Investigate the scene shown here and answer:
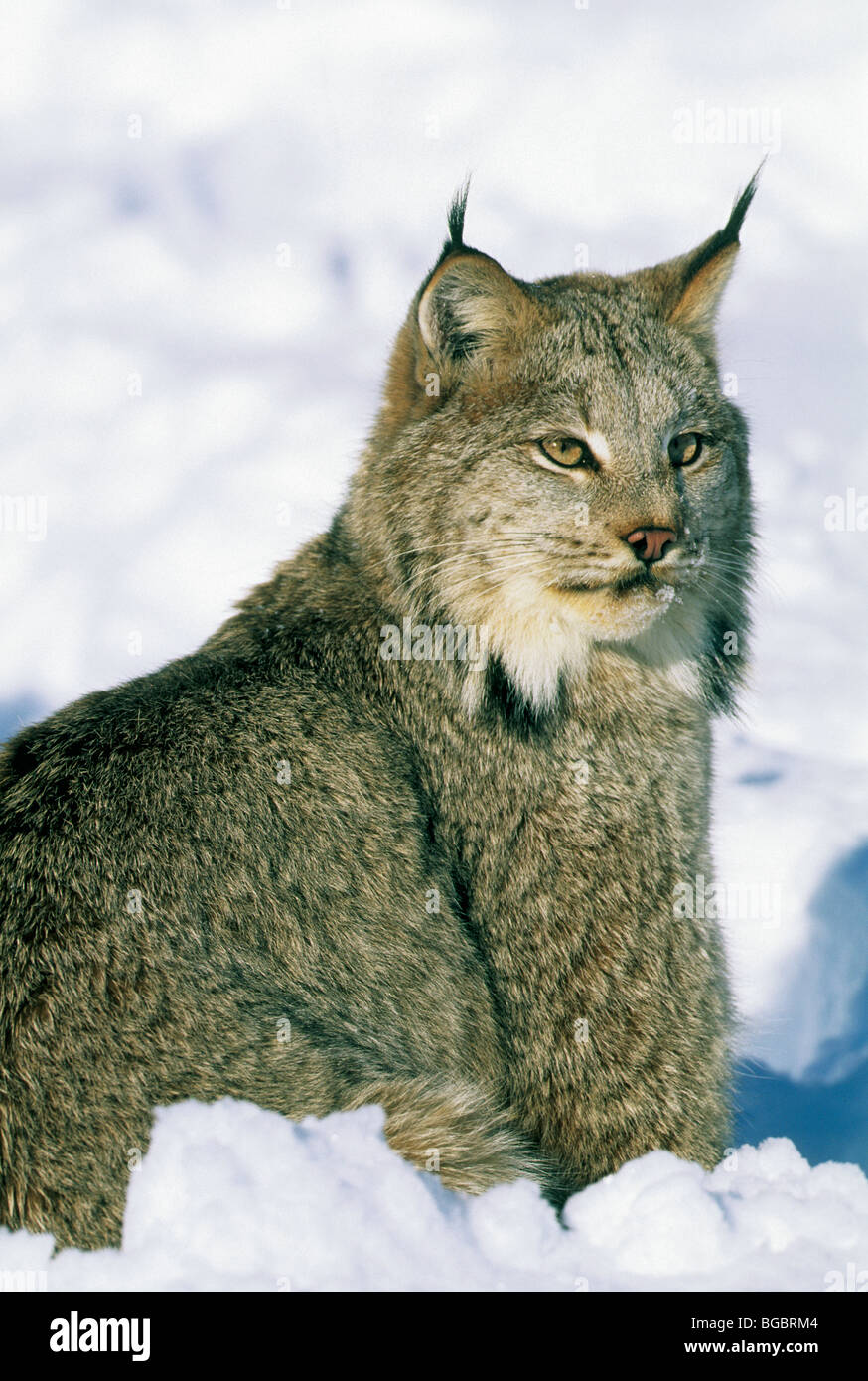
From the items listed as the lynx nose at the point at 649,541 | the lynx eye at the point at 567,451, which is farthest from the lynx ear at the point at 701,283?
the lynx nose at the point at 649,541

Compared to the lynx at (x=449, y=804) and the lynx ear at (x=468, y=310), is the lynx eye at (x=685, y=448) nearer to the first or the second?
the lynx at (x=449, y=804)

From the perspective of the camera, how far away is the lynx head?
260 inches

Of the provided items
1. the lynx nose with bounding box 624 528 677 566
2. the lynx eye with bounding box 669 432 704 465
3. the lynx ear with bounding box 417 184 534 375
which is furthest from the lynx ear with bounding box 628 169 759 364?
the lynx nose with bounding box 624 528 677 566

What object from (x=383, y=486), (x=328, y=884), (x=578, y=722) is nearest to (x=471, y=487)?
(x=383, y=486)

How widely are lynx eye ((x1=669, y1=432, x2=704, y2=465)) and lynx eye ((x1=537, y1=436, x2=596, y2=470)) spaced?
1.56 feet

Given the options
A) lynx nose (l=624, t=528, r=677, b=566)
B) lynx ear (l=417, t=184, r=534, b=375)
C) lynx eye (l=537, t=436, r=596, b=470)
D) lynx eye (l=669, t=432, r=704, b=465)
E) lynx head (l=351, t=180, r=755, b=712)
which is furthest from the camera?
lynx eye (l=669, t=432, r=704, b=465)

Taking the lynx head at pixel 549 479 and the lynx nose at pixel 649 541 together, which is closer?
the lynx nose at pixel 649 541

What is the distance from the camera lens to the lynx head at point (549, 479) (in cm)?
661

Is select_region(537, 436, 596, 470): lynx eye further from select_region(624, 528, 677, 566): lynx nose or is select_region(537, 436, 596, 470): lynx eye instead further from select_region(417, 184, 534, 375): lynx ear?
select_region(417, 184, 534, 375): lynx ear

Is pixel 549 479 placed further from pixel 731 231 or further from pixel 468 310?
pixel 731 231

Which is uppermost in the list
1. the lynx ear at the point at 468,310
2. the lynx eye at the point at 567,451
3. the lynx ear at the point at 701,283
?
the lynx ear at the point at 701,283

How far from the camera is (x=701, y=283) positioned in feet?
24.9

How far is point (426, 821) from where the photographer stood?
6.71m

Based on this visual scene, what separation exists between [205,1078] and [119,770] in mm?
1373
